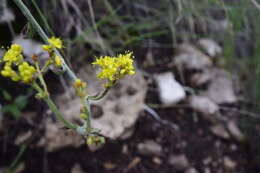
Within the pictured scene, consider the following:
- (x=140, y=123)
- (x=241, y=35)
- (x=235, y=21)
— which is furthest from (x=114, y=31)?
(x=241, y=35)

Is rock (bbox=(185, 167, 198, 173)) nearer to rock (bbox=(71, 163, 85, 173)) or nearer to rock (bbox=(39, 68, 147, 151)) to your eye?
rock (bbox=(39, 68, 147, 151))

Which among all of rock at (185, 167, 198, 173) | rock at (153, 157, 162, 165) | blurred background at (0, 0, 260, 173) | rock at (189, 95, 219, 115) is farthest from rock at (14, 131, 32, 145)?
rock at (189, 95, 219, 115)

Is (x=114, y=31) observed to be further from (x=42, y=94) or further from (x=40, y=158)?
(x=42, y=94)

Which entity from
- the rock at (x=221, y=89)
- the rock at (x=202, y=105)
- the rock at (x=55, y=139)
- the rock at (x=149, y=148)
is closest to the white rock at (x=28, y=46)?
the rock at (x=55, y=139)

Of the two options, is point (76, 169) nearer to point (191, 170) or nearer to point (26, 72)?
point (191, 170)

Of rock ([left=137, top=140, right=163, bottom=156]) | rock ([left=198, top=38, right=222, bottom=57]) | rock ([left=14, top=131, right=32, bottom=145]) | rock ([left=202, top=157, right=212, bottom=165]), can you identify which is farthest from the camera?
rock ([left=198, top=38, right=222, bottom=57])

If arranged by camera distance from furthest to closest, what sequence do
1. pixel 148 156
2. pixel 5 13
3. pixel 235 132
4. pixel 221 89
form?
1. pixel 221 89
2. pixel 235 132
3. pixel 148 156
4. pixel 5 13

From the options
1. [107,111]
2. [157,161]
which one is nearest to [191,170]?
[157,161]

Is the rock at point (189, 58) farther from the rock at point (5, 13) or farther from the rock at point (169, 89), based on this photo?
the rock at point (5, 13)
